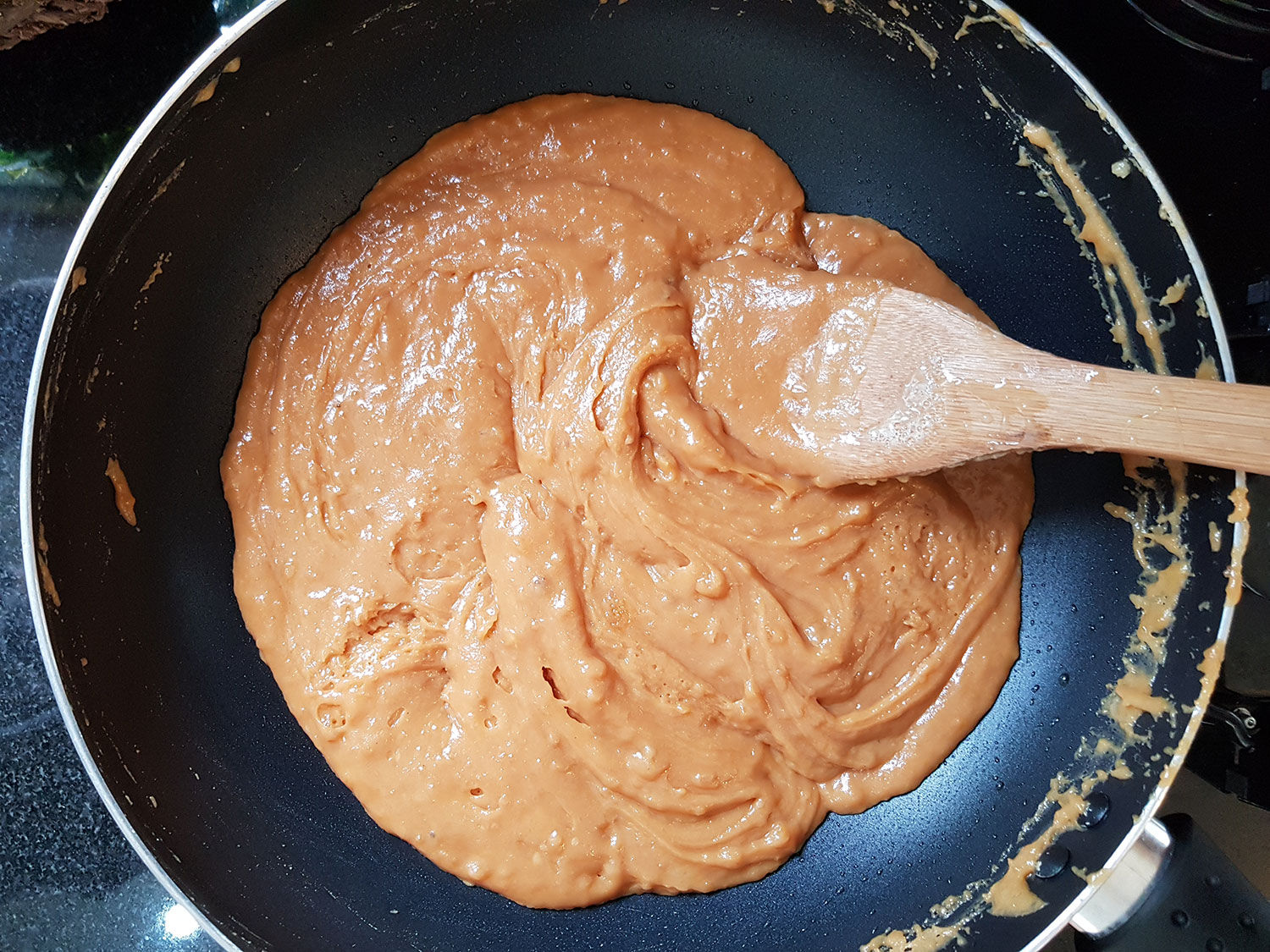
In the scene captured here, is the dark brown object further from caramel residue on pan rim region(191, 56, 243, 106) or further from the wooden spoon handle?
the wooden spoon handle

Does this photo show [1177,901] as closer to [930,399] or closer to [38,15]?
[930,399]

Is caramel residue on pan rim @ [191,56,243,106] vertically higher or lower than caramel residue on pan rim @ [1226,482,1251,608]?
higher

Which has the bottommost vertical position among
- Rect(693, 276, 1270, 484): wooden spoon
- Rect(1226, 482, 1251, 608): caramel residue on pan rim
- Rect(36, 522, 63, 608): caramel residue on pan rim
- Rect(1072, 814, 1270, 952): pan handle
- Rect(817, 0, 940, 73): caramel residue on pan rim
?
Rect(1072, 814, 1270, 952): pan handle

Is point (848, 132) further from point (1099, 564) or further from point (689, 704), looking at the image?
point (689, 704)

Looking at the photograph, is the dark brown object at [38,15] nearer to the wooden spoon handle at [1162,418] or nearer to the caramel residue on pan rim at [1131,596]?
the caramel residue on pan rim at [1131,596]

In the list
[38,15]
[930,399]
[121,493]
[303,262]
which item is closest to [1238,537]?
[930,399]

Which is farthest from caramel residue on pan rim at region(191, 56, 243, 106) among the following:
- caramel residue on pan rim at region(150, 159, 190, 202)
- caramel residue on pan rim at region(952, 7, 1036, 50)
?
caramel residue on pan rim at region(952, 7, 1036, 50)

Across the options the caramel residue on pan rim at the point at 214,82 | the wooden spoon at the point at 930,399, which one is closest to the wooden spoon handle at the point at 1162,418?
the wooden spoon at the point at 930,399
